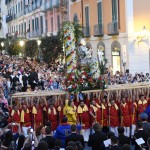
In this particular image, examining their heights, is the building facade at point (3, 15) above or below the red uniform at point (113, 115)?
above

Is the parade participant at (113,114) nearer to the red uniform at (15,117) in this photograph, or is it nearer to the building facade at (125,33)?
the red uniform at (15,117)

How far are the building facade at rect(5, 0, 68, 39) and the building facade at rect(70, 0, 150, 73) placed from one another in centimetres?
656

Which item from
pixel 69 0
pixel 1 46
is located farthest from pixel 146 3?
pixel 1 46

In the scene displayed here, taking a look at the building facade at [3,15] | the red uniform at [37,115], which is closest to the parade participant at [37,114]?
the red uniform at [37,115]

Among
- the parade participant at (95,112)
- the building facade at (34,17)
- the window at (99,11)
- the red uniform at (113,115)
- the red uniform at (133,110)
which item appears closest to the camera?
the parade participant at (95,112)

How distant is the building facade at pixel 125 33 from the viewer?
3062 centimetres

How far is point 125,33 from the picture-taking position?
102 ft

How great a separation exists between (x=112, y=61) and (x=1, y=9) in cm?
6007

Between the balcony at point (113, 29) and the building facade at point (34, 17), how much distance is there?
7760 millimetres

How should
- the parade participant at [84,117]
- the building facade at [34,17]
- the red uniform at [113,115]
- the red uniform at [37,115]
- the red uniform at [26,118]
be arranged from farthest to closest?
the building facade at [34,17] < the red uniform at [113,115] < the parade participant at [84,117] < the red uniform at [37,115] < the red uniform at [26,118]

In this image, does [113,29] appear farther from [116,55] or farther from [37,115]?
[37,115]

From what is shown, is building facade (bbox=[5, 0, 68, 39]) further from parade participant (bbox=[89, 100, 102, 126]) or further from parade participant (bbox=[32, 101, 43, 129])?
parade participant (bbox=[32, 101, 43, 129])

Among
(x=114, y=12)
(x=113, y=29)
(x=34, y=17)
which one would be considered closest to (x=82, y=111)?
(x=113, y=29)

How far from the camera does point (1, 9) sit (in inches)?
3541
